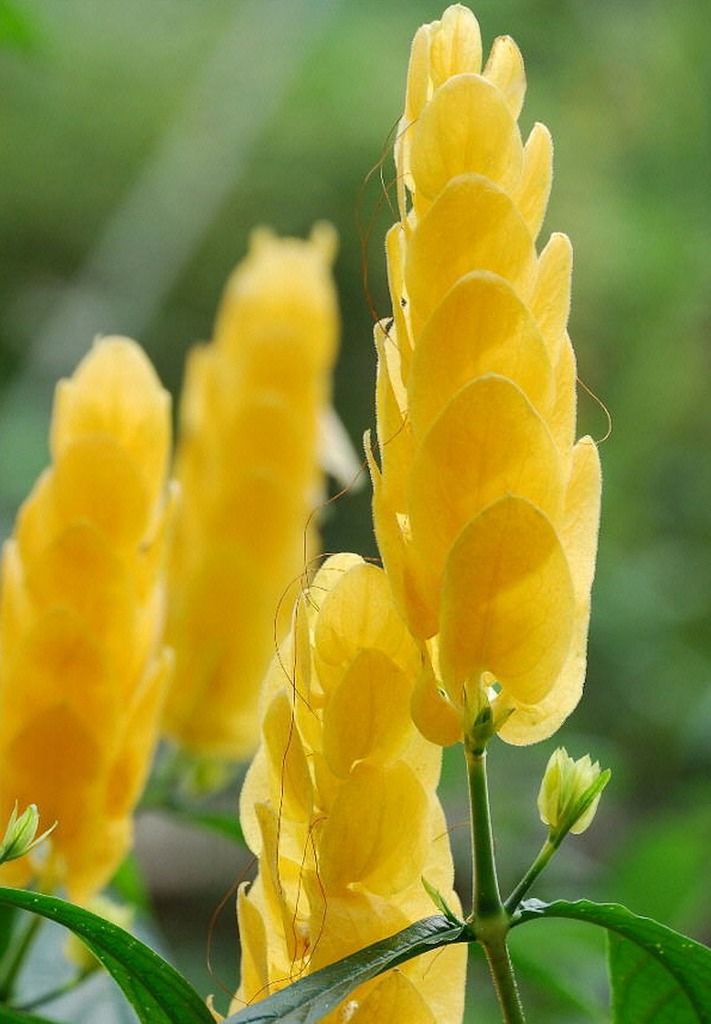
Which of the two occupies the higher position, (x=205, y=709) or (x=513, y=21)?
(x=513, y=21)

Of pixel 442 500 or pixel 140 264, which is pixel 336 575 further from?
pixel 140 264


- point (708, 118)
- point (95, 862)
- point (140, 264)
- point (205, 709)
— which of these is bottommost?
point (95, 862)

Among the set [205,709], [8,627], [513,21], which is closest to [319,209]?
[513,21]

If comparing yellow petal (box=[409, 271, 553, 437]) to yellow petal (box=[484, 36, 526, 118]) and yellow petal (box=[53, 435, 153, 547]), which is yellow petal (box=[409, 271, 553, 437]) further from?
yellow petal (box=[53, 435, 153, 547])

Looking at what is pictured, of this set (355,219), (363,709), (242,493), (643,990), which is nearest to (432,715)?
(363,709)

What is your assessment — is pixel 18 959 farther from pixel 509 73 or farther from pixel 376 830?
pixel 509 73

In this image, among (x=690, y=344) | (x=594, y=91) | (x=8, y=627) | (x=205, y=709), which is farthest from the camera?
(x=594, y=91)

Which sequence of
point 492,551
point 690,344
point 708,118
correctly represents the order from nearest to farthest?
1. point 492,551
2. point 708,118
3. point 690,344

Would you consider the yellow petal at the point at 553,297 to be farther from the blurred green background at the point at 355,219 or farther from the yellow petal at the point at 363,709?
the blurred green background at the point at 355,219
